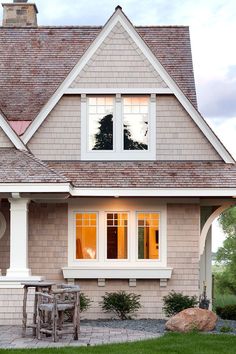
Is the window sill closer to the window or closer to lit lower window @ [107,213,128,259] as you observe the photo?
lit lower window @ [107,213,128,259]

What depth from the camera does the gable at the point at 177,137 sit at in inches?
816

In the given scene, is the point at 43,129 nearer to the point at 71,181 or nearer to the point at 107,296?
the point at 71,181

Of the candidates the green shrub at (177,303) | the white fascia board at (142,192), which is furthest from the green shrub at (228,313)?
the white fascia board at (142,192)

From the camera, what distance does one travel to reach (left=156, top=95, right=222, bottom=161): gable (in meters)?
20.7

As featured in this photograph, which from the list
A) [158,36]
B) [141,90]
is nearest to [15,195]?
[141,90]

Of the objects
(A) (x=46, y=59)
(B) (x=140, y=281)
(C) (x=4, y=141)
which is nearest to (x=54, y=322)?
(B) (x=140, y=281)

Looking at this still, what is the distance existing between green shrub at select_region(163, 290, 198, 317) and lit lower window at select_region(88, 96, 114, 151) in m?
4.19

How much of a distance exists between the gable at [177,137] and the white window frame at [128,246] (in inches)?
57.0

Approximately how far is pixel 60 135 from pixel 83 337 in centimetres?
692

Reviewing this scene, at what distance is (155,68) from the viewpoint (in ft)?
67.9

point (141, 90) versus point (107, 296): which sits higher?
point (141, 90)

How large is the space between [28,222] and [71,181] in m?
2.39

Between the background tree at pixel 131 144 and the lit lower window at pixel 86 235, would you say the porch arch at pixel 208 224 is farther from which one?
the lit lower window at pixel 86 235

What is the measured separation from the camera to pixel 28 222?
20.2 m
